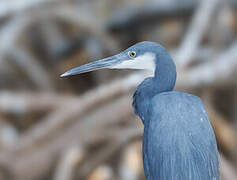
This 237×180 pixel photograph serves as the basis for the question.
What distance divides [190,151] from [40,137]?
1.03 m

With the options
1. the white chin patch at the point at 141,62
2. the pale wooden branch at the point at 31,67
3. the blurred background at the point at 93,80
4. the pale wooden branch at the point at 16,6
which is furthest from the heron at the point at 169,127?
the pale wooden branch at the point at 31,67

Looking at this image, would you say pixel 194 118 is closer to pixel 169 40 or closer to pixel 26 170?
pixel 26 170

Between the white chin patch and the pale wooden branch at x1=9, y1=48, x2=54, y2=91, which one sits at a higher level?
the white chin patch

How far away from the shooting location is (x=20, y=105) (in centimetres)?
219

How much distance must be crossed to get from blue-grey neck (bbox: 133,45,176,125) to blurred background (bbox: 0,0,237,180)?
→ 597 mm

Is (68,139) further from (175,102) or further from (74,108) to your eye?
(175,102)

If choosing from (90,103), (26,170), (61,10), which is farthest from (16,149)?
(61,10)

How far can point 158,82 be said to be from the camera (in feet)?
4.07

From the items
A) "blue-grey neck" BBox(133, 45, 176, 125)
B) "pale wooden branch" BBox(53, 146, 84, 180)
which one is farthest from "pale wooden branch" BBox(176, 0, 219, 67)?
"blue-grey neck" BBox(133, 45, 176, 125)

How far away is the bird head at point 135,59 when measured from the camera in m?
1.21

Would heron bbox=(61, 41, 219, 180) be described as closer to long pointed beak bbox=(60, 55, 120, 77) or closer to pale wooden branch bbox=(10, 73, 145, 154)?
long pointed beak bbox=(60, 55, 120, 77)

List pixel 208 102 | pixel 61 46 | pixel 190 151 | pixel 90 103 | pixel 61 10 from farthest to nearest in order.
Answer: pixel 61 46 → pixel 61 10 → pixel 208 102 → pixel 90 103 → pixel 190 151

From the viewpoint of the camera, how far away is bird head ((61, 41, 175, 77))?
121 cm

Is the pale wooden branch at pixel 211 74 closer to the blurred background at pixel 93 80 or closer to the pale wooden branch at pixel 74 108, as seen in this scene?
the blurred background at pixel 93 80
